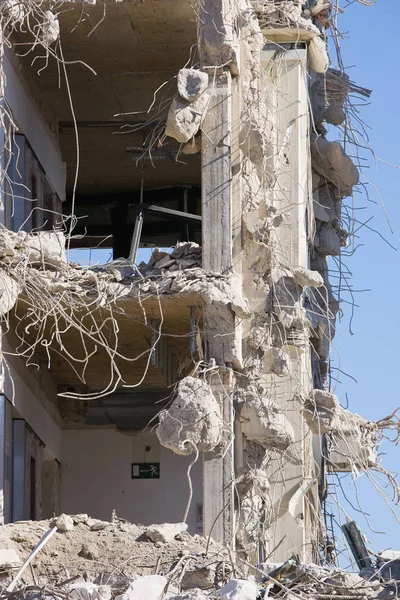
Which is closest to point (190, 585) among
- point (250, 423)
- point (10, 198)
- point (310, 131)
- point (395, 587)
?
point (395, 587)

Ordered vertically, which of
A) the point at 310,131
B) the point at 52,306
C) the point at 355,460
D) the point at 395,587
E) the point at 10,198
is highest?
the point at 310,131

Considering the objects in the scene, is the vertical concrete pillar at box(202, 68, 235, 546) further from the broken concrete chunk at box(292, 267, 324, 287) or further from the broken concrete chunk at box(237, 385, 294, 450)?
the broken concrete chunk at box(292, 267, 324, 287)

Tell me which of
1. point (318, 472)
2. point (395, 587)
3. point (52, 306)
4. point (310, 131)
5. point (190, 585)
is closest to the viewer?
point (395, 587)

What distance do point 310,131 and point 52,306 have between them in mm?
5134

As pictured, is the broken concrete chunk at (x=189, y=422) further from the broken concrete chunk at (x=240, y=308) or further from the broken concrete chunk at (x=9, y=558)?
the broken concrete chunk at (x=9, y=558)

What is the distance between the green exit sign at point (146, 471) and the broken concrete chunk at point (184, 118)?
6.38 metres

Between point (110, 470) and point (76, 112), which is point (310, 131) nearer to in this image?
point (76, 112)

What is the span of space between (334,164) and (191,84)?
3.88 metres

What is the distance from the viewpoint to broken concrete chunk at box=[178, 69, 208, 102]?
15.9 meters

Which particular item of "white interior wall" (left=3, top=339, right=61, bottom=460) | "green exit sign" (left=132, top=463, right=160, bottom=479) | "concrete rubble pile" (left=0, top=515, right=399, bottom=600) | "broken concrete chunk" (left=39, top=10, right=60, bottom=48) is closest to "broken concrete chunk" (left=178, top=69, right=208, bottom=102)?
"broken concrete chunk" (left=39, top=10, right=60, bottom=48)

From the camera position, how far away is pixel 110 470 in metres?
21.5

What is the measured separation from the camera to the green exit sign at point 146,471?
21.3 metres

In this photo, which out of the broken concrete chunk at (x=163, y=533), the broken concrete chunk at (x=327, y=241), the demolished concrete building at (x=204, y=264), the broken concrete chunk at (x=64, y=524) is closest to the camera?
the broken concrete chunk at (x=163, y=533)

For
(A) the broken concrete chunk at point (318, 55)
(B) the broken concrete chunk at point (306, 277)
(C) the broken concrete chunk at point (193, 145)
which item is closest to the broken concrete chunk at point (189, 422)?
(B) the broken concrete chunk at point (306, 277)
